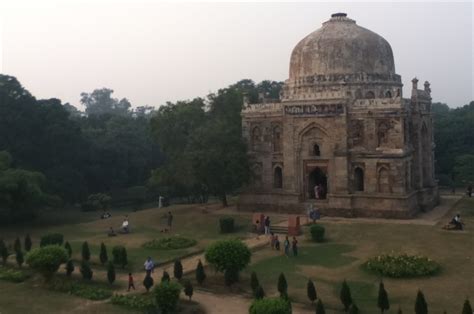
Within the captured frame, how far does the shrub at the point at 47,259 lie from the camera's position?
23.1 meters

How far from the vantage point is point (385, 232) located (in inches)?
1211

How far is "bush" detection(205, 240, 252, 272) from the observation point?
22859mm

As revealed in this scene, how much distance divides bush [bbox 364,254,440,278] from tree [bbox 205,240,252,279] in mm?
6049

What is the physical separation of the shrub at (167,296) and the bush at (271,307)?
11.8 ft

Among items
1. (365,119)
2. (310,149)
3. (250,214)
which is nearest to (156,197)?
(250,214)

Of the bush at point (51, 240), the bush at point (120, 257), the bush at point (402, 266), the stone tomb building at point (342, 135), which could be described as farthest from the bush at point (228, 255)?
the stone tomb building at point (342, 135)

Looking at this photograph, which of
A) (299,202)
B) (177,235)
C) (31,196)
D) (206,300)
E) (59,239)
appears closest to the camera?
(206,300)

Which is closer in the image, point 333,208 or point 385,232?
point 385,232

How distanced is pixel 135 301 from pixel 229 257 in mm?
4365

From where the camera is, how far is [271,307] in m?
16.7

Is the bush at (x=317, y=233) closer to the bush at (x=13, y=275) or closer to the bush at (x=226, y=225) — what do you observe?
the bush at (x=226, y=225)

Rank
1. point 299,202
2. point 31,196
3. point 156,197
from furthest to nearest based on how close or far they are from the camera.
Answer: point 156,197, point 299,202, point 31,196

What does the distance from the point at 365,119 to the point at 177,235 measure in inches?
581

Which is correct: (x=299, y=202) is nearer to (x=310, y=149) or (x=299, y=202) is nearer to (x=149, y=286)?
(x=310, y=149)
